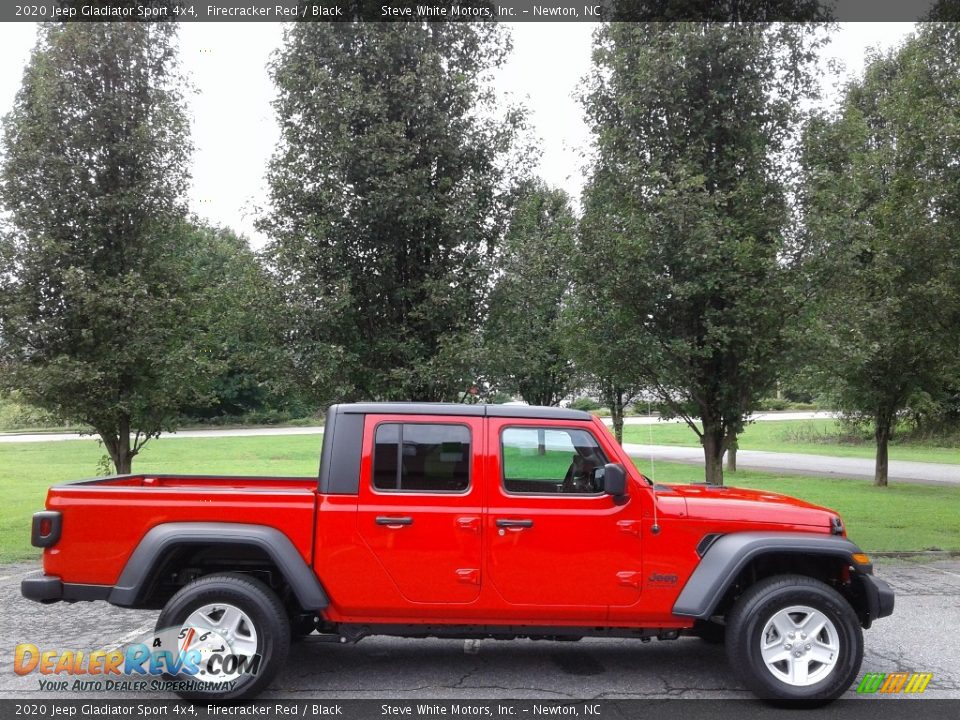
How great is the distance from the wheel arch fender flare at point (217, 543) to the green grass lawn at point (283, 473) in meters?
6.22

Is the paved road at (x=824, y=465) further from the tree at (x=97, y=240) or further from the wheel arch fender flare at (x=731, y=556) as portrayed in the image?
the wheel arch fender flare at (x=731, y=556)

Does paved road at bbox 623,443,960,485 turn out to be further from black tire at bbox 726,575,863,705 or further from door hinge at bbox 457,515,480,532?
door hinge at bbox 457,515,480,532

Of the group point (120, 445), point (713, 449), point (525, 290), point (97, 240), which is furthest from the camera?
point (120, 445)

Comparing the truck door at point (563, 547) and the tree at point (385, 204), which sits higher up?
the tree at point (385, 204)

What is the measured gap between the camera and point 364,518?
16.3 ft

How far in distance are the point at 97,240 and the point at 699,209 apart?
7.48 m

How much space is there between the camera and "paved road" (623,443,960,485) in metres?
21.3

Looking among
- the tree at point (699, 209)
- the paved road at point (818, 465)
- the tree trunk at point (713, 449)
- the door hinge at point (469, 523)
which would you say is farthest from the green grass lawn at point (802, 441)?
the door hinge at point (469, 523)

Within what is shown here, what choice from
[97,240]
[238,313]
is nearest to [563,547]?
[238,313]

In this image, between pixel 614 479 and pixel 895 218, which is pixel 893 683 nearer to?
pixel 614 479

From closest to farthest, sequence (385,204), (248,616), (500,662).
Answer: (248,616) < (500,662) < (385,204)

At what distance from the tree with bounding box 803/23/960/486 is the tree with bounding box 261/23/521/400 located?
12.8ft

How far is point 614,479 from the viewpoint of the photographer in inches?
192

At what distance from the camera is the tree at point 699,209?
906cm
